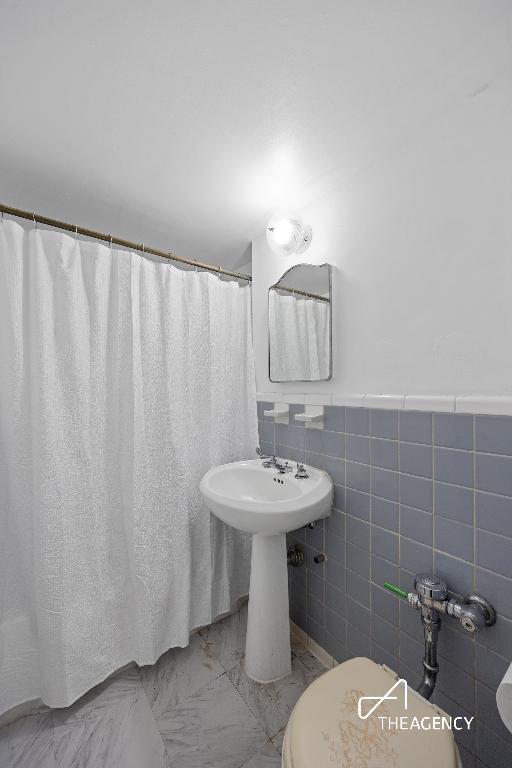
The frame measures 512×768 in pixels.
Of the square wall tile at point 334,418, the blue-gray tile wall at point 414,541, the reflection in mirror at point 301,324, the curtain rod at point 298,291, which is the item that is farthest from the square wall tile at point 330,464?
the curtain rod at point 298,291

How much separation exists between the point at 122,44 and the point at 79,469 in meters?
1.34

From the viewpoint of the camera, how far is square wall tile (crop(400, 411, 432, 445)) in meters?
1.03

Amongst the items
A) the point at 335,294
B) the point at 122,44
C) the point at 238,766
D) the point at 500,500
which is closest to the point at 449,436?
the point at 500,500

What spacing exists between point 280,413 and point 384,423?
571mm

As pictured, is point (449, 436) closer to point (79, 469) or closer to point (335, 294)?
point (335, 294)

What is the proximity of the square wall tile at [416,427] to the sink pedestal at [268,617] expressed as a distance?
0.70 metres

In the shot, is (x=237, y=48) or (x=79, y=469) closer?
(x=237, y=48)

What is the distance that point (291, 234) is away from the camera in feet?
4.69

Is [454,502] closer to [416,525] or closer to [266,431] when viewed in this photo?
[416,525]

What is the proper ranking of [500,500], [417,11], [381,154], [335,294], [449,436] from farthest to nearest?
1. [335,294]
2. [381,154]
3. [449,436]
4. [500,500]
5. [417,11]

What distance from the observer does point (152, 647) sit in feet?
4.47

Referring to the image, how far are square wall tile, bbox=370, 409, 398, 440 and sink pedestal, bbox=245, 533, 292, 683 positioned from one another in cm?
63

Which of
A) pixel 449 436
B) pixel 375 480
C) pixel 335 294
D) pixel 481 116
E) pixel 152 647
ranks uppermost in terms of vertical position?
pixel 481 116

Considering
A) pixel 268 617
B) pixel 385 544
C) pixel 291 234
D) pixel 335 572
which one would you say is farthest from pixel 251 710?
pixel 291 234
